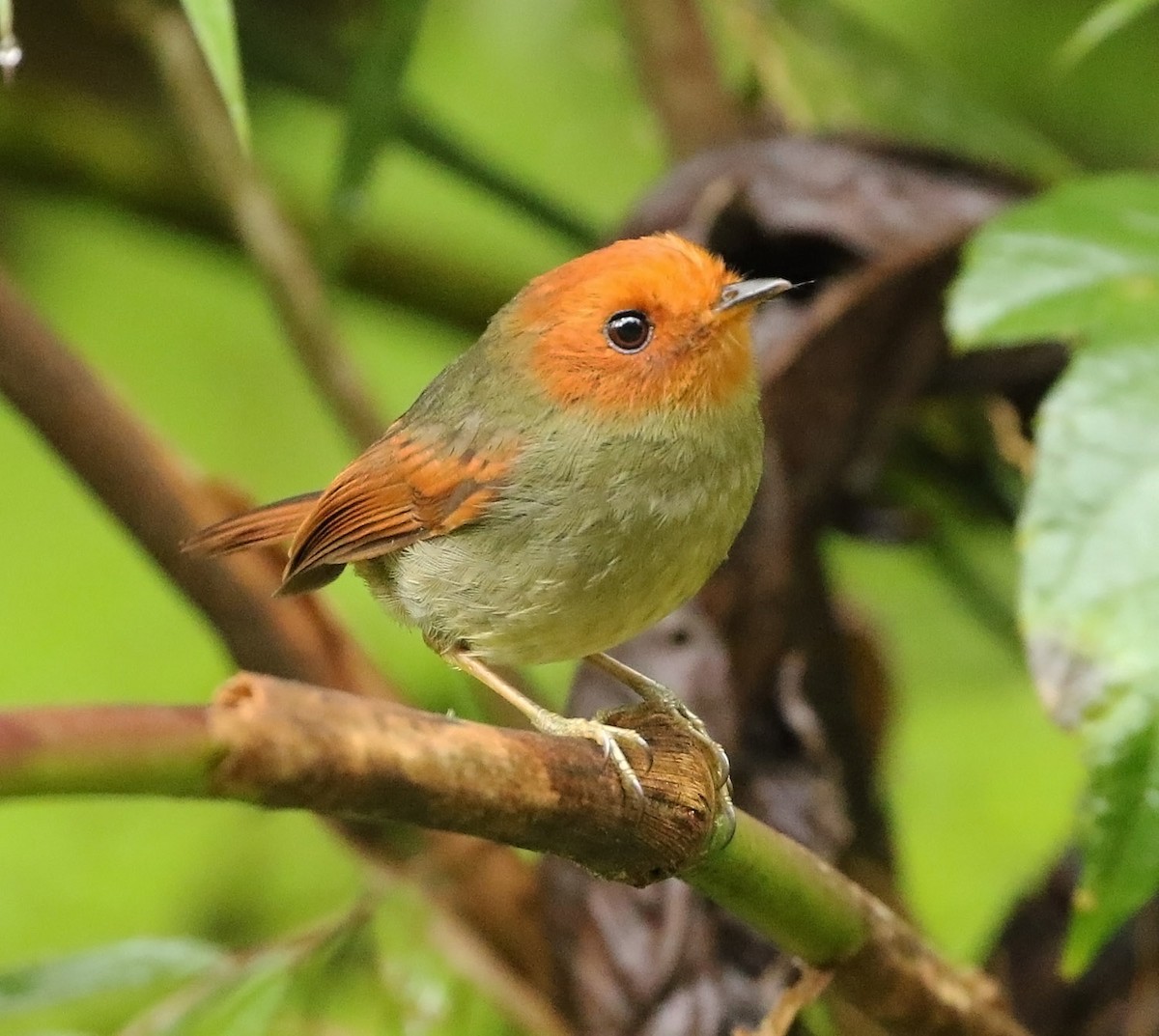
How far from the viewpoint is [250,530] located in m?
2.39

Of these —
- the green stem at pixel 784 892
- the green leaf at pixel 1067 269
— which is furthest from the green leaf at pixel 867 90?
the green stem at pixel 784 892

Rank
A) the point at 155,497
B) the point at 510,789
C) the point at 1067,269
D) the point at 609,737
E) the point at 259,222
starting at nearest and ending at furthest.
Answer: the point at 510,789, the point at 609,737, the point at 1067,269, the point at 155,497, the point at 259,222

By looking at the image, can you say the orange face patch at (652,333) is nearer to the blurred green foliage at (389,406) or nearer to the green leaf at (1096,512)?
the green leaf at (1096,512)

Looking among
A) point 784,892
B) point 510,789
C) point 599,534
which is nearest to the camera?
point 510,789

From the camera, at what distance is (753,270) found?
9.70 feet

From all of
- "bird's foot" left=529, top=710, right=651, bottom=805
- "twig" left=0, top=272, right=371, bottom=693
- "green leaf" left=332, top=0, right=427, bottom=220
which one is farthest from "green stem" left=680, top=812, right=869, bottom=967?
"green leaf" left=332, top=0, right=427, bottom=220

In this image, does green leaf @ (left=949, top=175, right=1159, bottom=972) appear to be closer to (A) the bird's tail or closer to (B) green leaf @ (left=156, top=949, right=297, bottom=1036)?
(A) the bird's tail

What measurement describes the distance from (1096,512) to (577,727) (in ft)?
2.25

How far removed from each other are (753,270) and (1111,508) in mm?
1196

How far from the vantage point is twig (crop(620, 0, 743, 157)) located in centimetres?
358

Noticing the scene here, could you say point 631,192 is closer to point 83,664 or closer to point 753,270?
point 753,270

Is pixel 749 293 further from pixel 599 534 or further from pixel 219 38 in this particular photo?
pixel 219 38

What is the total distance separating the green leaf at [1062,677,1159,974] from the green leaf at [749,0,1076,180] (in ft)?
5.98

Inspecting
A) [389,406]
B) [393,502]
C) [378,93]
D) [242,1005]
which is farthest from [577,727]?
[389,406]
